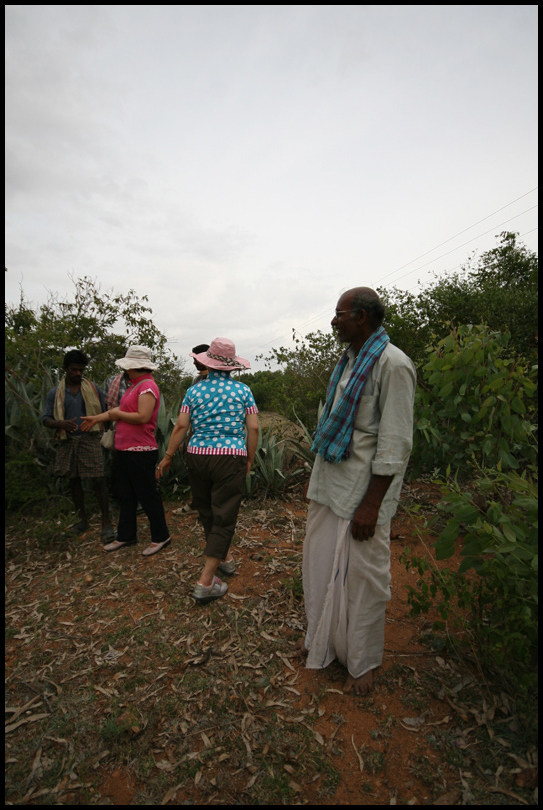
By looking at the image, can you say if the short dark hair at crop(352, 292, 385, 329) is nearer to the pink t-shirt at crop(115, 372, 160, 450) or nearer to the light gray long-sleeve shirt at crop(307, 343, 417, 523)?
the light gray long-sleeve shirt at crop(307, 343, 417, 523)

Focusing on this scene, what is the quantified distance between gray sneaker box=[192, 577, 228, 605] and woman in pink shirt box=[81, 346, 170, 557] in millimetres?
1004

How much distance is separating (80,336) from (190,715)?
6316mm

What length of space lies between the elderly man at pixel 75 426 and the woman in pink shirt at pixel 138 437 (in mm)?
423

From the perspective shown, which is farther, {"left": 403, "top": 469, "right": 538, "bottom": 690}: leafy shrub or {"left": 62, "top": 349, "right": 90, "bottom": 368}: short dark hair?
{"left": 62, "top": 349, "right": 90, "bottom": 368}: short dark hair

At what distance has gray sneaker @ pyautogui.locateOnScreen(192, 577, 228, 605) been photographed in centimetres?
309

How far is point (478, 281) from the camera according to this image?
15523 millimetres

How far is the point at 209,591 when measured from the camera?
3.12 meters

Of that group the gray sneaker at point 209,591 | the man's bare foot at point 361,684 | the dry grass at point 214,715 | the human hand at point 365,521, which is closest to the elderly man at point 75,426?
the dry grass at point 214,715

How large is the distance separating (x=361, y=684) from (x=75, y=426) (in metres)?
3.47

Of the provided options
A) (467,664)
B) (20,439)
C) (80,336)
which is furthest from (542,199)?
(80,336)

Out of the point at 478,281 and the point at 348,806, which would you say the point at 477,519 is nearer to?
Answer: the point at 348,806

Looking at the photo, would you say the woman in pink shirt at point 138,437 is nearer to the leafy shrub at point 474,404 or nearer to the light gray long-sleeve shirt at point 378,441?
the light gray long-sleeve shirt at point 378,441

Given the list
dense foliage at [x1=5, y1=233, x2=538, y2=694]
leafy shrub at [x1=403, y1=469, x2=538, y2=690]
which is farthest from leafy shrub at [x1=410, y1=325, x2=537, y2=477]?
leafy shrub at [x1=403, y1=469, x2=538, y2=690]

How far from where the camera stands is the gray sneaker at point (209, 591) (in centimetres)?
309
